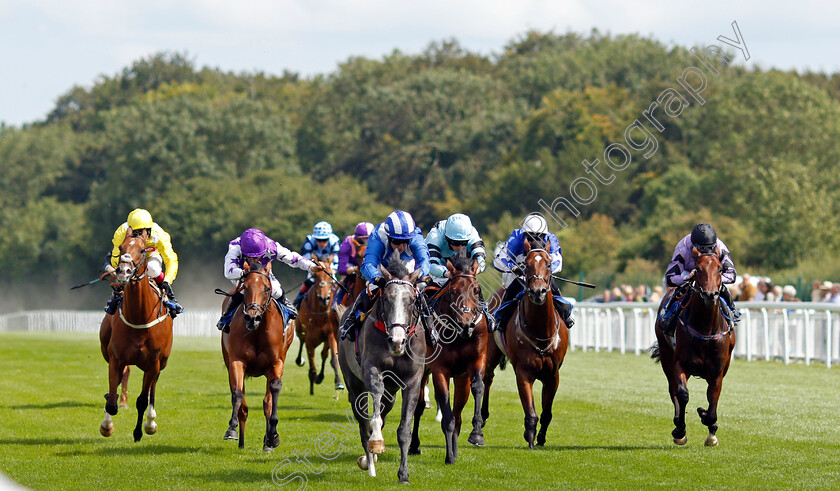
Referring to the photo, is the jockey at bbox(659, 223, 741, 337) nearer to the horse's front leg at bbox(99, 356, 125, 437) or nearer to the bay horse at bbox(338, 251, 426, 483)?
the bay horse at bbox(338, 251, 426, 483)

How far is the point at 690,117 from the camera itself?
1971 inches

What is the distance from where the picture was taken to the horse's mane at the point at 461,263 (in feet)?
31.2

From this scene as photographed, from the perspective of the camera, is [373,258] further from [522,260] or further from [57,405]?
[57,405]

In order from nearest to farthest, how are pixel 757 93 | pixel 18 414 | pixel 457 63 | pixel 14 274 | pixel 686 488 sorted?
pixel 686 488 < pixel 18 414 < pixel 757 93 < pixel 14 274 < pixel 457 63

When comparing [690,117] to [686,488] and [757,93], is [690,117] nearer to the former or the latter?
[757,93]

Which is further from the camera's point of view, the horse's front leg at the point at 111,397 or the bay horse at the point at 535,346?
the horse's front leg at the point at 111,397

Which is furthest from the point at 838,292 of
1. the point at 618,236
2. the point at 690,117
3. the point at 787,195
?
the point at 690,117

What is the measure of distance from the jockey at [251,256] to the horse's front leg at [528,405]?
7.00 feet

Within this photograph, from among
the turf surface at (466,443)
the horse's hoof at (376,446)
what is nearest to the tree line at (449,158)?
the turf surface at (466,443)

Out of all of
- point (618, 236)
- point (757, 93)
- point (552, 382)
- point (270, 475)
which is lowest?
point (270, 475)

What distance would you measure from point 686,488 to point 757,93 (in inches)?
1492

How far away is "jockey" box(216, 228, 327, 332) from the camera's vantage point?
10.3 meters

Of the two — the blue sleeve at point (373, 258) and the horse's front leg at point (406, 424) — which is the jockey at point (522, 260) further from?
the horse's front leg at point (406, 424)

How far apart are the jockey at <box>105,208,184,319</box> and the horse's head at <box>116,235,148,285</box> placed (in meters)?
0.13
